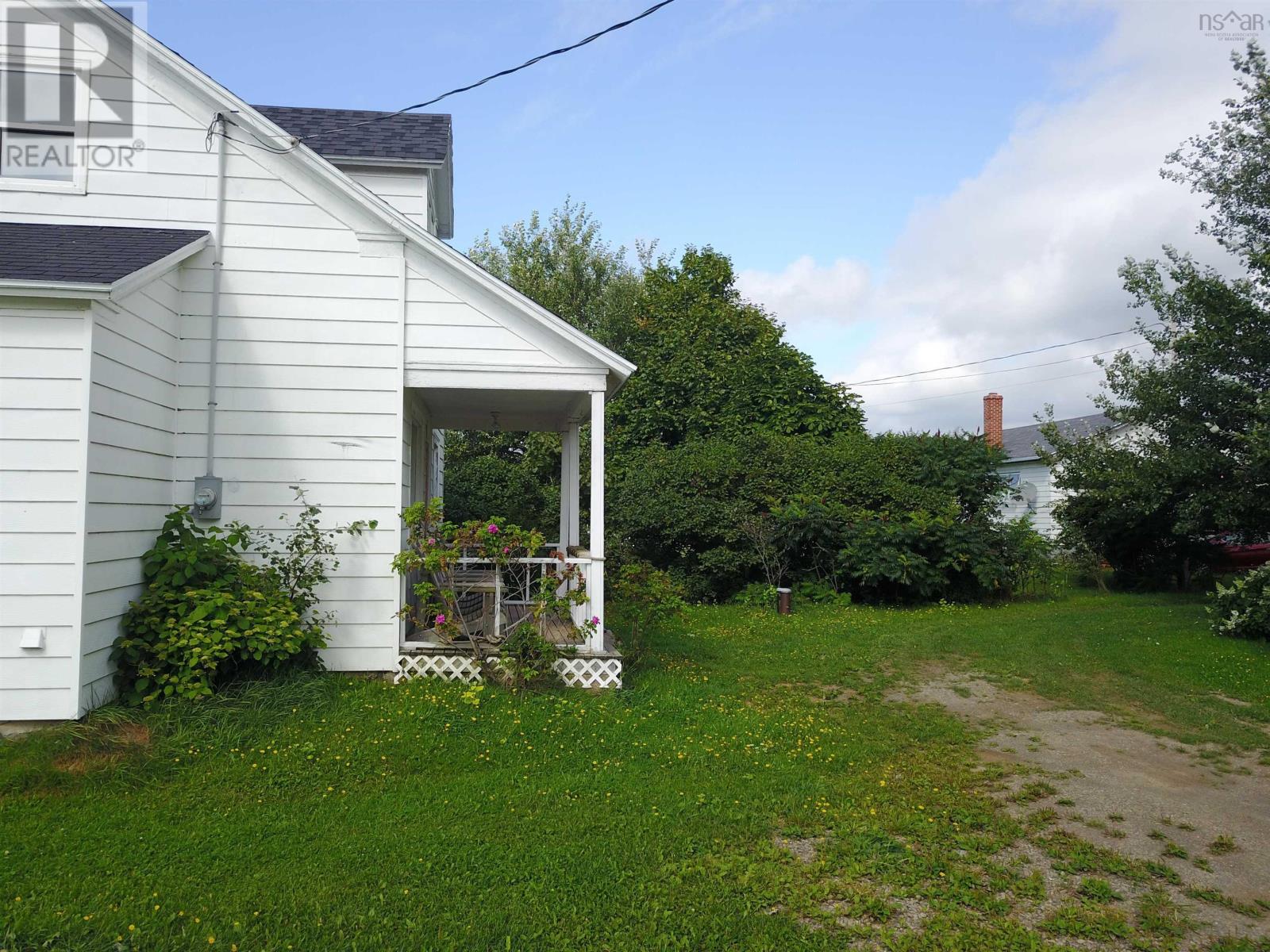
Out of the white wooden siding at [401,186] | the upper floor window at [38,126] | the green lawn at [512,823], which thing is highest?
the white wooden siding at [401,186]

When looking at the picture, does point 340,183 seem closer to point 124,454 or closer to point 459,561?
point 124,454

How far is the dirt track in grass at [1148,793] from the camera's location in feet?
14.4

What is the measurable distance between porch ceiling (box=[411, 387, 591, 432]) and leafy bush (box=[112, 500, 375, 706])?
200 centimetres

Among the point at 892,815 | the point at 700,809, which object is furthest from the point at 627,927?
the point at 892,815

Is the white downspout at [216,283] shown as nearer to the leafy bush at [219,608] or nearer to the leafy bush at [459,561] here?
the leafy bush at [219,608]

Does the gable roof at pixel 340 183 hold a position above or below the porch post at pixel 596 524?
above

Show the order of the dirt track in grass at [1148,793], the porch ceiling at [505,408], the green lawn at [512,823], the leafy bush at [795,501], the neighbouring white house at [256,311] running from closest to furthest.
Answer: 1. the green lawn at [512,823]
2. the dirt track in grass at [1148,793]
3. the neighbouring white house at [256,311]
4. the porch ceiling at [505,408]
5. the leafy bush at [795,501]

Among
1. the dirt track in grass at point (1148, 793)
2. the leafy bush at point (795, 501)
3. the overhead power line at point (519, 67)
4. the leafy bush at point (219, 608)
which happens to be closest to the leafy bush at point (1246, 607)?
the dirt track in grass at point (1148, 793)

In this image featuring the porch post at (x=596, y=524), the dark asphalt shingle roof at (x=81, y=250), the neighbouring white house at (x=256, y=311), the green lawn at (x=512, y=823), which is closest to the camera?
the green lawn at (x=512, y=823)

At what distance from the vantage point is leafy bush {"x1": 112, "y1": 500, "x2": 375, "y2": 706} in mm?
6098

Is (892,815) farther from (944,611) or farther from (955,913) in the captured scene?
(944,611)

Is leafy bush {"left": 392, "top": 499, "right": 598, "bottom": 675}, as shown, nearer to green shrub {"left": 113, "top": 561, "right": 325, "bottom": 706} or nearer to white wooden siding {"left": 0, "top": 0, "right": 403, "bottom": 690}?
white wooden siding {"left": 0, "top": 0, "right": 403, "bottom": 690}

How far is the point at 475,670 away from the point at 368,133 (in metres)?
6.76

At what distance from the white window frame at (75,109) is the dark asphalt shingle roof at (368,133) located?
2.72 metres
